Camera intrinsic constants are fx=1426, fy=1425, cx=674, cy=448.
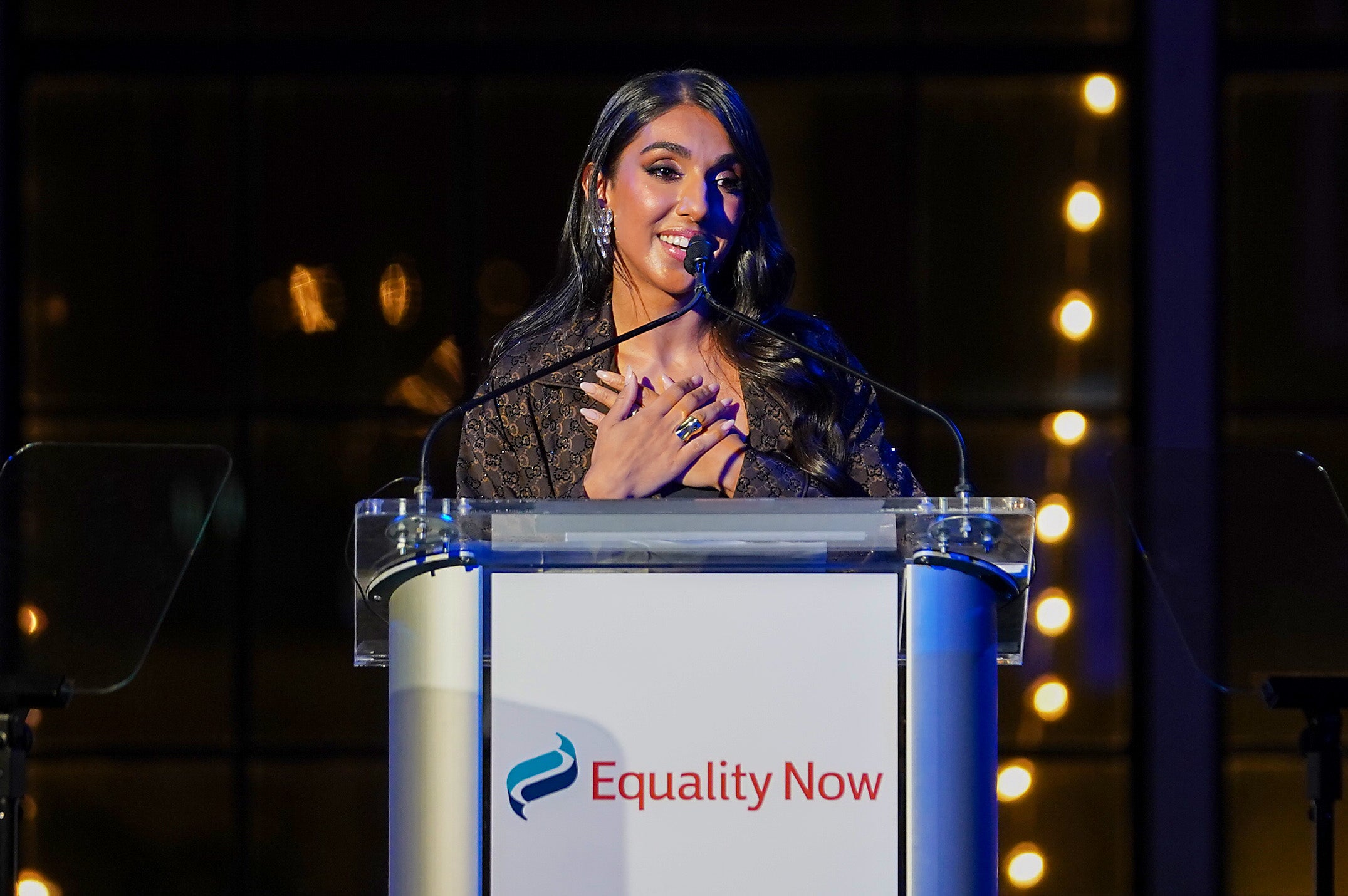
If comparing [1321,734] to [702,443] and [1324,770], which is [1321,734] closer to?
[1324,770]

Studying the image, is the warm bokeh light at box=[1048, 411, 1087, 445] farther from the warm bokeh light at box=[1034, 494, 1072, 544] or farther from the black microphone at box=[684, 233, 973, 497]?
the black microphone at box=[684, 233, 973, 497]

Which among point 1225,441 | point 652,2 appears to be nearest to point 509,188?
point 652,2

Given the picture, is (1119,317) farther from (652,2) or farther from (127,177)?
(127,177)

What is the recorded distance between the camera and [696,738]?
1.06 m

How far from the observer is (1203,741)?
337 centimetres

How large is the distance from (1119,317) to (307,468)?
6.55 feet

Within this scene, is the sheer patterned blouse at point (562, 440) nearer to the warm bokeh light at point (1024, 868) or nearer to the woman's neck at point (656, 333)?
the woman's neck at point (656, 333)

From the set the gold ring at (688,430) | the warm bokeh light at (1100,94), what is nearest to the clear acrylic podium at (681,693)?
the gold ring at (688,430)

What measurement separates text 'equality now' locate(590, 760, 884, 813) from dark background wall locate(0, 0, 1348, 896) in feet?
7.87

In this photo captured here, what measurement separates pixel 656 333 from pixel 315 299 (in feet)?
5.26

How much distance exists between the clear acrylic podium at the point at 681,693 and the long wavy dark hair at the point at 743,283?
0.88 meters

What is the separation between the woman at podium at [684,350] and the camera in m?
1.95

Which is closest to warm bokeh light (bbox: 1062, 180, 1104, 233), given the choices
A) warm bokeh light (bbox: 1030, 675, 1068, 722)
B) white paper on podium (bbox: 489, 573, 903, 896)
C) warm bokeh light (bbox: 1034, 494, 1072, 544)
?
warm bokeh light (bbox: 1034, 494, 1072, 544)

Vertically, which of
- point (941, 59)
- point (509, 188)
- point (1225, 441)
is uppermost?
point (941, 59)
